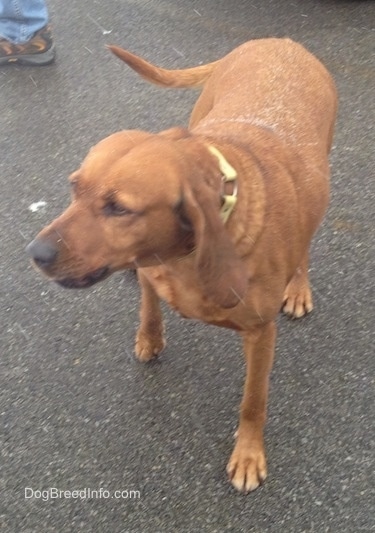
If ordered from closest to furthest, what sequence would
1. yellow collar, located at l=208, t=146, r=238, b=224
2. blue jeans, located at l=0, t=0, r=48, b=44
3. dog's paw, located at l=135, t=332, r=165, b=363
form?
Answer: yellow collar, located at l=208, t=146, r=238, b=224 < dog's paw, located at l=135, t=332, r=165, b=363 < blue jeans, located at l=0, t=0, r=48, b=44

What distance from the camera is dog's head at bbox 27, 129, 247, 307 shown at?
69.5 inches

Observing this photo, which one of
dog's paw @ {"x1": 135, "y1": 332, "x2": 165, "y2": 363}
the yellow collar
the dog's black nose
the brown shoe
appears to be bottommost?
the brown shoe

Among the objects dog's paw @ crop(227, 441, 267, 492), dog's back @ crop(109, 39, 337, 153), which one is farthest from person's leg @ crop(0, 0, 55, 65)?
dog's paw @ crop(227, 441, 267, 492)

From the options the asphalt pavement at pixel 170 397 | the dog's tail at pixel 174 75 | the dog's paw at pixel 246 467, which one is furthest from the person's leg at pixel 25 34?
the dog's paw at pixel 246 467

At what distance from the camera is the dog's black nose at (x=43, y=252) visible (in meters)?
1.79

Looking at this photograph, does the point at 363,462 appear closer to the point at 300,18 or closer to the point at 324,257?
the point at 324,257

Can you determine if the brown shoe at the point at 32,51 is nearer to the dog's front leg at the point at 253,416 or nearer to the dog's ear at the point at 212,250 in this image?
the dog's front leg at the point at 253,416

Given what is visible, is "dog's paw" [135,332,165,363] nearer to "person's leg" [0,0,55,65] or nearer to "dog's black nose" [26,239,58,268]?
"dog's black nose" [26,239,58,268]

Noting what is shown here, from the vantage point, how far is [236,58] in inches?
112

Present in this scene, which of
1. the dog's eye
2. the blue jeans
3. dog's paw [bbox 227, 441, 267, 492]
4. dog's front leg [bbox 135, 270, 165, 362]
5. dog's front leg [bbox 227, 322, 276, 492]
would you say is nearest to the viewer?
the dog's eye

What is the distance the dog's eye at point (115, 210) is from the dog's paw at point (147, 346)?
1.12 metres

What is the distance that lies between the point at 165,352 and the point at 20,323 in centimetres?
65

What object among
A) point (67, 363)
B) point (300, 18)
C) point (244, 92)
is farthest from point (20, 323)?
point (300, 18)

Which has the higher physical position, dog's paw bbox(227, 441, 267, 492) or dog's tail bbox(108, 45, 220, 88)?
dog's tail bbox(108, 45, 220, 88)
